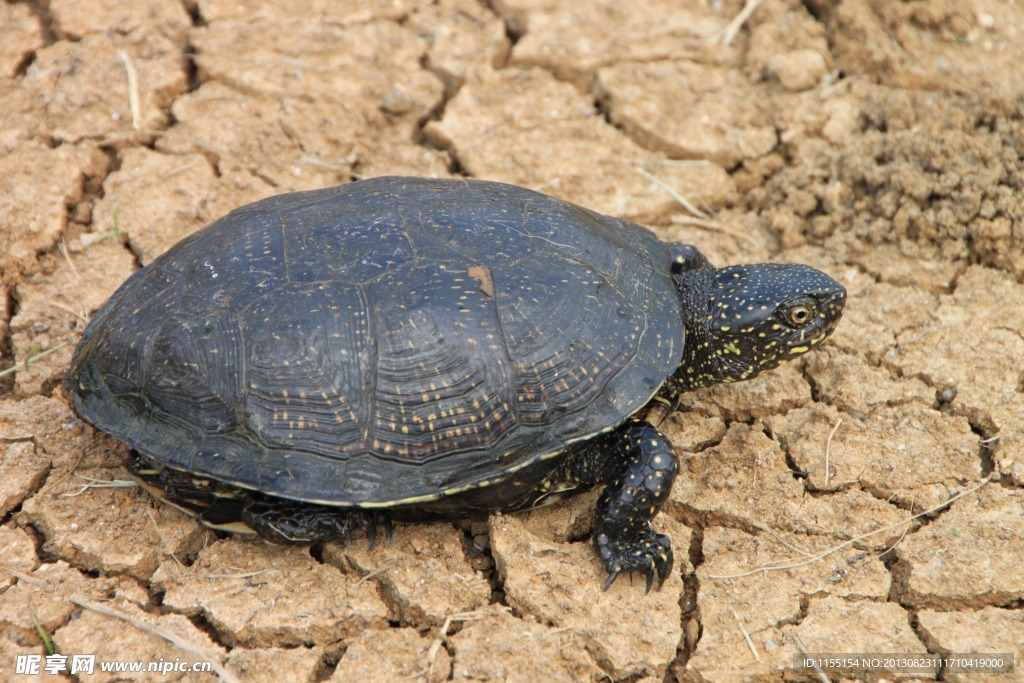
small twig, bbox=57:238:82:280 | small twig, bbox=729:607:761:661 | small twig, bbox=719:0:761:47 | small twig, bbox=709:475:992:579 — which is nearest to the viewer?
small twig, bbox=729:607:761:661

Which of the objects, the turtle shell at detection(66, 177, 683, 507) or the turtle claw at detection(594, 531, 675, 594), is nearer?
the turtle shell at detection(66, 177, 683, 507)

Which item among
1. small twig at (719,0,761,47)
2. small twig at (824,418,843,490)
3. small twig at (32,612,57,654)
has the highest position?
small twig at (719,0,761,47)

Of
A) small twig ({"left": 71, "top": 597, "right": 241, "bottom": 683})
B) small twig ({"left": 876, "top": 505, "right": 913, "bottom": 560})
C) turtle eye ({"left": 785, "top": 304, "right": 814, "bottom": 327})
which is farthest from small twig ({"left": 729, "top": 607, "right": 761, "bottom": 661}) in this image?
small twig ({"left": 71, "top": 597, "right": 241, "bottom": 683})

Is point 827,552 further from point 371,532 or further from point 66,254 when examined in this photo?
point 66,254

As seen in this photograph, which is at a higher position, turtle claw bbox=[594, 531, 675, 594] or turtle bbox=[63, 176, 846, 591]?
turtle bbox=[63, 176, 846, 591]

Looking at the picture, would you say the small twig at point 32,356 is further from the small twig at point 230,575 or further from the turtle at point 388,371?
the small twig at point 230,575

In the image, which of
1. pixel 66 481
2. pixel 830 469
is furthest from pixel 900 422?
pixel 66 481

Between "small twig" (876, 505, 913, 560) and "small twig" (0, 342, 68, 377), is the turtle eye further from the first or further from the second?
"small twig" (0, 342, 68, 377)

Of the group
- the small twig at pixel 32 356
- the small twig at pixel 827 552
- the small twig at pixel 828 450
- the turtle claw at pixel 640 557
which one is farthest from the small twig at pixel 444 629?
the small twig at pixel 32 356
